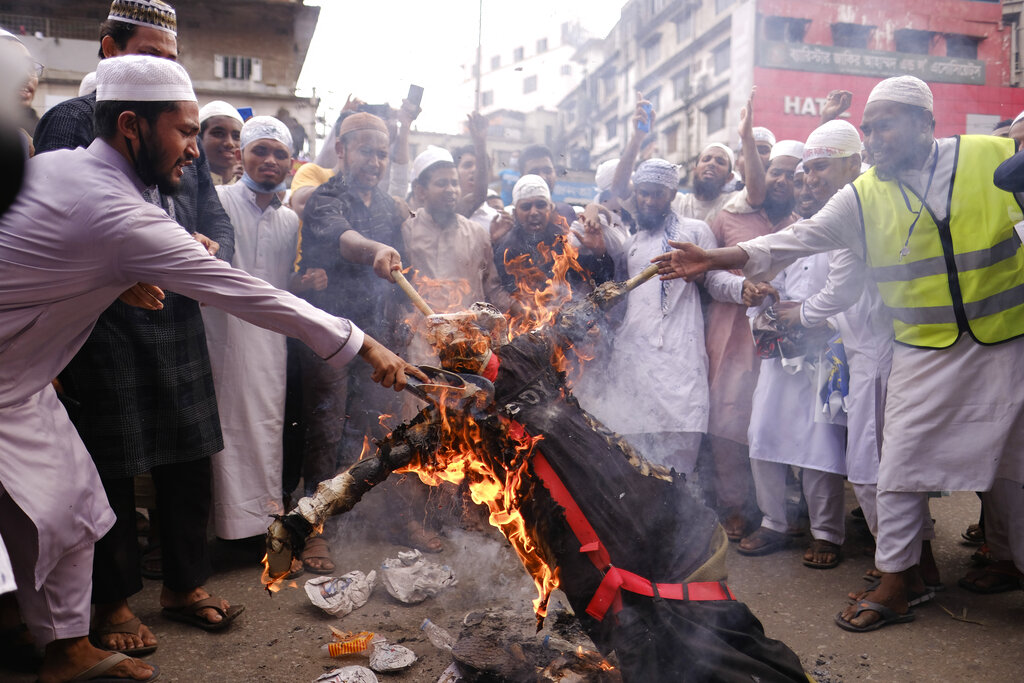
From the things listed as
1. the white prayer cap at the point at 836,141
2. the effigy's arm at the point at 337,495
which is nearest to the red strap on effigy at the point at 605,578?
the effigy's arm at the point at 337,495

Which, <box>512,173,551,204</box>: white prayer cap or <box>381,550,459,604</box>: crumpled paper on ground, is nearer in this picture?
<box>381,550,459,604</box>: crumpled paper on ground

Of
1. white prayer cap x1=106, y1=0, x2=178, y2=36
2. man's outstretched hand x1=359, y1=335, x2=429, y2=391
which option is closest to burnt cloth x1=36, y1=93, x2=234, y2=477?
white prayer cap x1=106, y1=0, x2=178, y2=36

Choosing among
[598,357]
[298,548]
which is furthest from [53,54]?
[298,548]

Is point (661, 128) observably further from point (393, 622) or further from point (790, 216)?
point (393, 622)

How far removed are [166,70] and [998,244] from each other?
13.8 ft

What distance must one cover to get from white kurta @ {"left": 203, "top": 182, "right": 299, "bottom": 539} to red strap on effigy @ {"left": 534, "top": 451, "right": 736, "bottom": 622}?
2536 mm

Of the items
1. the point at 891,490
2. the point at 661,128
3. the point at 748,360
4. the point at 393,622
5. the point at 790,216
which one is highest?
the point at 661,128

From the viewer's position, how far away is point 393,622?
409 centimetres

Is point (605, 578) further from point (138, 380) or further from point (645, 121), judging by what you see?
point (645, 121)

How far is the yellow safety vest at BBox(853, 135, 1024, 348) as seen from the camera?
3.80 metres

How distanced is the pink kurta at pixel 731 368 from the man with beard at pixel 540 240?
102 cm

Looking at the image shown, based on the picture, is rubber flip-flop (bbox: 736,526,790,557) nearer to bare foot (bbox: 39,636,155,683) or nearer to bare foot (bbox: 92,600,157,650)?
bare foot (bbox: 92,600,157,650)

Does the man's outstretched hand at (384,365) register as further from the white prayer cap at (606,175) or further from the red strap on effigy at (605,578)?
the white prayer cap at (606,175)

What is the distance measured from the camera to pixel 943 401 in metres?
3.88
